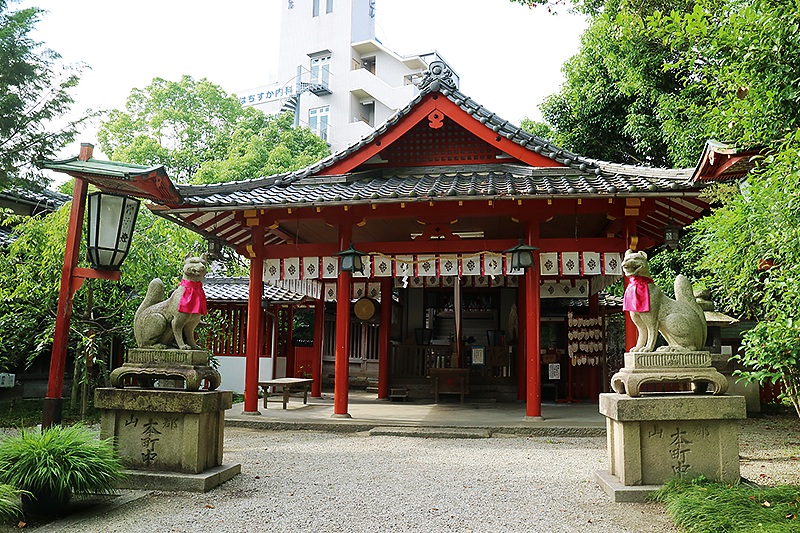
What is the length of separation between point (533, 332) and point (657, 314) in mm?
4066

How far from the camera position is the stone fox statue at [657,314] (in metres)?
5.45

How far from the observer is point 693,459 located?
5250 millimetres


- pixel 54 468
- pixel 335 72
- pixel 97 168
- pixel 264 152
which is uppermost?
pixel 335 72

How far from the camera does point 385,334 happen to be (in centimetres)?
1407

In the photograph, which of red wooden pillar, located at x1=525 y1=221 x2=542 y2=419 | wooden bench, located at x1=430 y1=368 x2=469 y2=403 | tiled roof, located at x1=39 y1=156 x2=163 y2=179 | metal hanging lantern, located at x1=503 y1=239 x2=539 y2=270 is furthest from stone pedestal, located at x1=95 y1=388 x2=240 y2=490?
wooden bench, located at x1=430 y1=368 x2=469 y2=403

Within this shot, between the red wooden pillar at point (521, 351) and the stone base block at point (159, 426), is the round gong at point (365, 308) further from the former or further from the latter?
the stone base block at point (159, 426)

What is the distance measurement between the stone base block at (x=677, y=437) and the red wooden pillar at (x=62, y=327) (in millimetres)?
5727

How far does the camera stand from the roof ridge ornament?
35.1ft

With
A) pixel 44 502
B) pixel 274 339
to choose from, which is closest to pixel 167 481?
pixel 44 502

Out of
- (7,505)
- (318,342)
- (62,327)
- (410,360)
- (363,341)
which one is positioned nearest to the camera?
(7,505)

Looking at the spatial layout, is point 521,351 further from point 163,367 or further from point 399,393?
point 163,367

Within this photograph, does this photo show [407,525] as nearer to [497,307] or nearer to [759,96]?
[759,96]

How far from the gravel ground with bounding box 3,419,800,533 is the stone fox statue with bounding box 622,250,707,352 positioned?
1.50 metres

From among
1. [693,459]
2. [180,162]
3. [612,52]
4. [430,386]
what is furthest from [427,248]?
[180,162]
